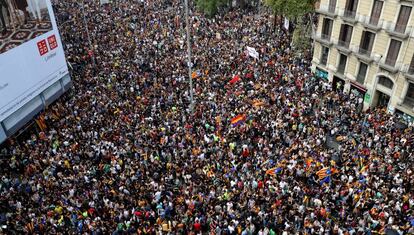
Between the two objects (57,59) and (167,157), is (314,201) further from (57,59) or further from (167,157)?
(57,59)

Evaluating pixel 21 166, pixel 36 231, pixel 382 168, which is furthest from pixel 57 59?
pixel 382 168

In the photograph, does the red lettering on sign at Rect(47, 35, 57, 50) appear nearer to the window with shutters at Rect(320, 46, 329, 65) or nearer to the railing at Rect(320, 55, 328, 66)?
the window with shutters at Rect(320, 46, 329, 65)

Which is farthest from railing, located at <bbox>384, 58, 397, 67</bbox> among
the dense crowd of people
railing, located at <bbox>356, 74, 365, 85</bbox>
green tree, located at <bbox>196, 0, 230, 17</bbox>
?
green tree, located at <bbox>196, 0, 230, 17</bbox>

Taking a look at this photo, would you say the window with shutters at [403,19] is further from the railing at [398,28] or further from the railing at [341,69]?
the railing at [341,69]

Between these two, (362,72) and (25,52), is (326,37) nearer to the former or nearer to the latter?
(362,72)

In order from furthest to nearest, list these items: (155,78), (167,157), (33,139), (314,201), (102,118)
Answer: (155,78), (102,118), (33,139), (167,157), (314,201)

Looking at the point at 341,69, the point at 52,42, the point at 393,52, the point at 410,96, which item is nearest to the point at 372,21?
the point at 393,52
